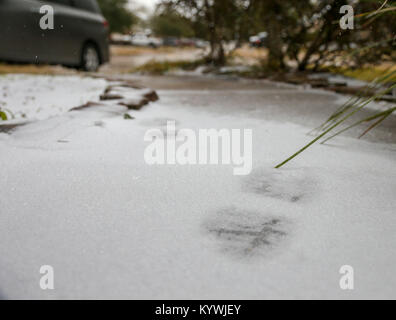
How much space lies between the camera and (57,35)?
457cm

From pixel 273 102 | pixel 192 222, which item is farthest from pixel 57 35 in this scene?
pixel 192 222

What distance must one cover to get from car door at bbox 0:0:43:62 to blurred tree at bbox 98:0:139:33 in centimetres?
1796

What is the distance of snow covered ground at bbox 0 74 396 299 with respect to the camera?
0.73 metres

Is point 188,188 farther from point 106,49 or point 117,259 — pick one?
point 106,49

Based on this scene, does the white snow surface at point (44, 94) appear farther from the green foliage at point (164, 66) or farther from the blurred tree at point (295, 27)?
the blurred tree at point (295, 27)

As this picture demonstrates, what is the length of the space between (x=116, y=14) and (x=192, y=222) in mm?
22423

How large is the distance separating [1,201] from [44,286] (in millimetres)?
439

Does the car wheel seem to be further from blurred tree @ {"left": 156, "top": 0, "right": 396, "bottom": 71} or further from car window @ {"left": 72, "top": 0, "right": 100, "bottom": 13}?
blurred tree @ {"left": 156, "top": 0, "right": 396, "bottom": 71}

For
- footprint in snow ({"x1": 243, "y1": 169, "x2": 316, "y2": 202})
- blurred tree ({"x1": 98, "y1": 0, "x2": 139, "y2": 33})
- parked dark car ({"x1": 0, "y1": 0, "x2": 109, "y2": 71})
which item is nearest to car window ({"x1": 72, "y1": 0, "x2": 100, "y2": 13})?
parked dark car ({"x1": 0, "y1": 0, "x2": 109, "y2": 71})

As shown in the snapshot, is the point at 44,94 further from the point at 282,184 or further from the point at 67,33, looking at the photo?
the point at 282,184

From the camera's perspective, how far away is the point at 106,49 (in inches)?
215

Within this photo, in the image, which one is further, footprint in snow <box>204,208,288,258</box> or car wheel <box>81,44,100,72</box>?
car wheel <box>81,44,100,72</box>

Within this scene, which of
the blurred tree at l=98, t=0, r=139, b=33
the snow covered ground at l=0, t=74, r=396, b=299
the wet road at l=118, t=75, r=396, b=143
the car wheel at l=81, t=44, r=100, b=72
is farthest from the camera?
the blurred tree at l=98, t=0, r=139, b=33

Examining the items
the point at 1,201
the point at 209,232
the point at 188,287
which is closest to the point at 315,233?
the point at 209,232
